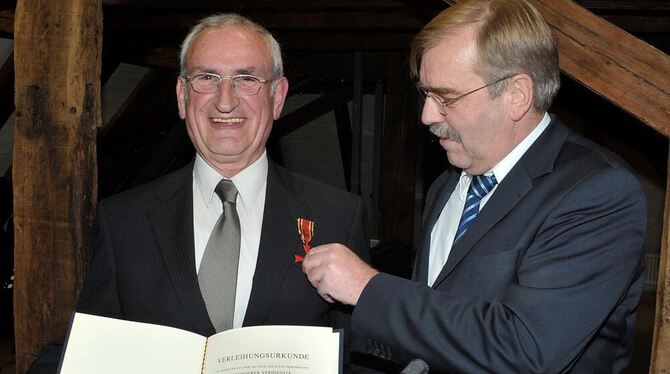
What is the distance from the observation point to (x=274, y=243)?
2156 millimetres

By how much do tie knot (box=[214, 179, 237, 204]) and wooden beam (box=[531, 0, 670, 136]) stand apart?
1.17 metres

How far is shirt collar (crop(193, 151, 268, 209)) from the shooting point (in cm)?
219

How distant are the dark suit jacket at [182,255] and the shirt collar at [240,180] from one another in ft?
0.11

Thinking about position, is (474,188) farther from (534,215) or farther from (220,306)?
(220,306)

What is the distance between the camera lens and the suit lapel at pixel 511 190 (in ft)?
5.96

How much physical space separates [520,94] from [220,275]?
0.86 meters

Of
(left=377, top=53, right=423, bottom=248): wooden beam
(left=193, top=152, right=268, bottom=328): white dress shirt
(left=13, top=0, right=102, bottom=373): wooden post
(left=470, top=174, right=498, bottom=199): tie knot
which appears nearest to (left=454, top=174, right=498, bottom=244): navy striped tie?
(left=470, top=174, right=498, bottom=199): tie knot

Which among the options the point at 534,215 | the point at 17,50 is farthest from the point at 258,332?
the point at 17,50

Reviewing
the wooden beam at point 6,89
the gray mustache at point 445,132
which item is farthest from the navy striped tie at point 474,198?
the wooden beam at point 6,89

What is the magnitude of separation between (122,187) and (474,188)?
26.1 feet

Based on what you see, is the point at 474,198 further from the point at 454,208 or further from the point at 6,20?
the point at 6,20

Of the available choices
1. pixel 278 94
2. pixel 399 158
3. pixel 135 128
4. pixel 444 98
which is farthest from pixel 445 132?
pixel 135 128

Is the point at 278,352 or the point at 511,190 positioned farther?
the point at 511,190

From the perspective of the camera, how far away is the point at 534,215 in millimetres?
1752
